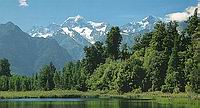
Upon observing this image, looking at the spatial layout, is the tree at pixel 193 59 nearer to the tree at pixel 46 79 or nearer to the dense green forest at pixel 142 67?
the dense green forest at pixel 142 67

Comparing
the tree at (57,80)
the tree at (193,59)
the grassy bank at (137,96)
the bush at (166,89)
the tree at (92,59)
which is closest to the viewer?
the grassy bank at (137,96)

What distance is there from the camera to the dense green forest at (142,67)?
10844cm

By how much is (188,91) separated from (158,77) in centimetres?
2676

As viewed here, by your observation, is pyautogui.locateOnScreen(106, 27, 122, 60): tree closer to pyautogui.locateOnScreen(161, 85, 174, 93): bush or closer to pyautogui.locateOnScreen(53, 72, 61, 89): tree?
pyautogui.locateOnScreen(53, 72, 61, 89): tree

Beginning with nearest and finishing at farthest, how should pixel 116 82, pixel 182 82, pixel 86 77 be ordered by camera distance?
pixel 182 82 → pixel 116 82 → pixel 86 77

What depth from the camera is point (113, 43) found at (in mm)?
168250

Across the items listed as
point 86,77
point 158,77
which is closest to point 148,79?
point 158,77

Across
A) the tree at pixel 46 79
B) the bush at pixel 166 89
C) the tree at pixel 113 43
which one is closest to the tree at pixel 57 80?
the tree at pixel 46 79

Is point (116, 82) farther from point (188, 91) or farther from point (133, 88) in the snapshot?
point (188, 91)

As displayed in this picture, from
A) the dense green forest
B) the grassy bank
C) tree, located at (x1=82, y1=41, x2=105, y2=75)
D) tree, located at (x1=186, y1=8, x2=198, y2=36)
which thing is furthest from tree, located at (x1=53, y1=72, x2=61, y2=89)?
tree, located at (x1=186, y1=8, x2=198, y2=36)

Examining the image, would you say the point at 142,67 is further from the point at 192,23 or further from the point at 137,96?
the point at 192,23

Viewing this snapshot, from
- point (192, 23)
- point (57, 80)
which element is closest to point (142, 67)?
point (192, 23)

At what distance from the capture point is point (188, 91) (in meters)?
93.9

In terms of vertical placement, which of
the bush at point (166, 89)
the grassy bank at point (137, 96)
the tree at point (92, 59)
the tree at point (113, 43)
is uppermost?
the tree at point (113, 43)
